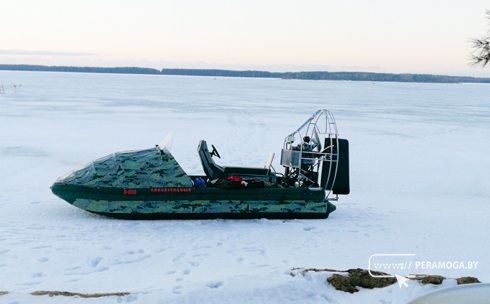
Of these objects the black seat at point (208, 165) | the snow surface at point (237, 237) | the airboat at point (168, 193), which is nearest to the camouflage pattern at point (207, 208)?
the airboat at point (168, 193)

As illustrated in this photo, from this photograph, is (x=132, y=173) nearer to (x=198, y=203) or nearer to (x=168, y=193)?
(x=168, y=193)

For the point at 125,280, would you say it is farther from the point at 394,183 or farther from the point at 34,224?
the point at 394,183

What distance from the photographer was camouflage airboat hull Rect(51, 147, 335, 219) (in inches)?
336

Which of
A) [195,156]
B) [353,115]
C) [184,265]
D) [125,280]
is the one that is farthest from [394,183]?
[353,115]

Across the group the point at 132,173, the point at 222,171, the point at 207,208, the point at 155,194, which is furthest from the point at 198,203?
the point at 222,171

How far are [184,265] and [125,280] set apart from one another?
0.91 m

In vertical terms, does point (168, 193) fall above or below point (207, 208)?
above

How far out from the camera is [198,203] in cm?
870

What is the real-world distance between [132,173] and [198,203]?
48.2 inches

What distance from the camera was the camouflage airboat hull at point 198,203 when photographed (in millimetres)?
8523

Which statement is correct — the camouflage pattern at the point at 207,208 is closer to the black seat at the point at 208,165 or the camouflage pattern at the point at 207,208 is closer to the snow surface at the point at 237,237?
the snow surface at the point at 237,237

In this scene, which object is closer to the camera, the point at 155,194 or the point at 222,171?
the point at 155,194

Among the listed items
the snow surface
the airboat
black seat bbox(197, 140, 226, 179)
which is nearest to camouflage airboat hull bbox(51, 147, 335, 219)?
the airboat

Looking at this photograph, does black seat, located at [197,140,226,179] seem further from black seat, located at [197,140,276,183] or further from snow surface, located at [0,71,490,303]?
snow surface, located at [0,71,490,303]
